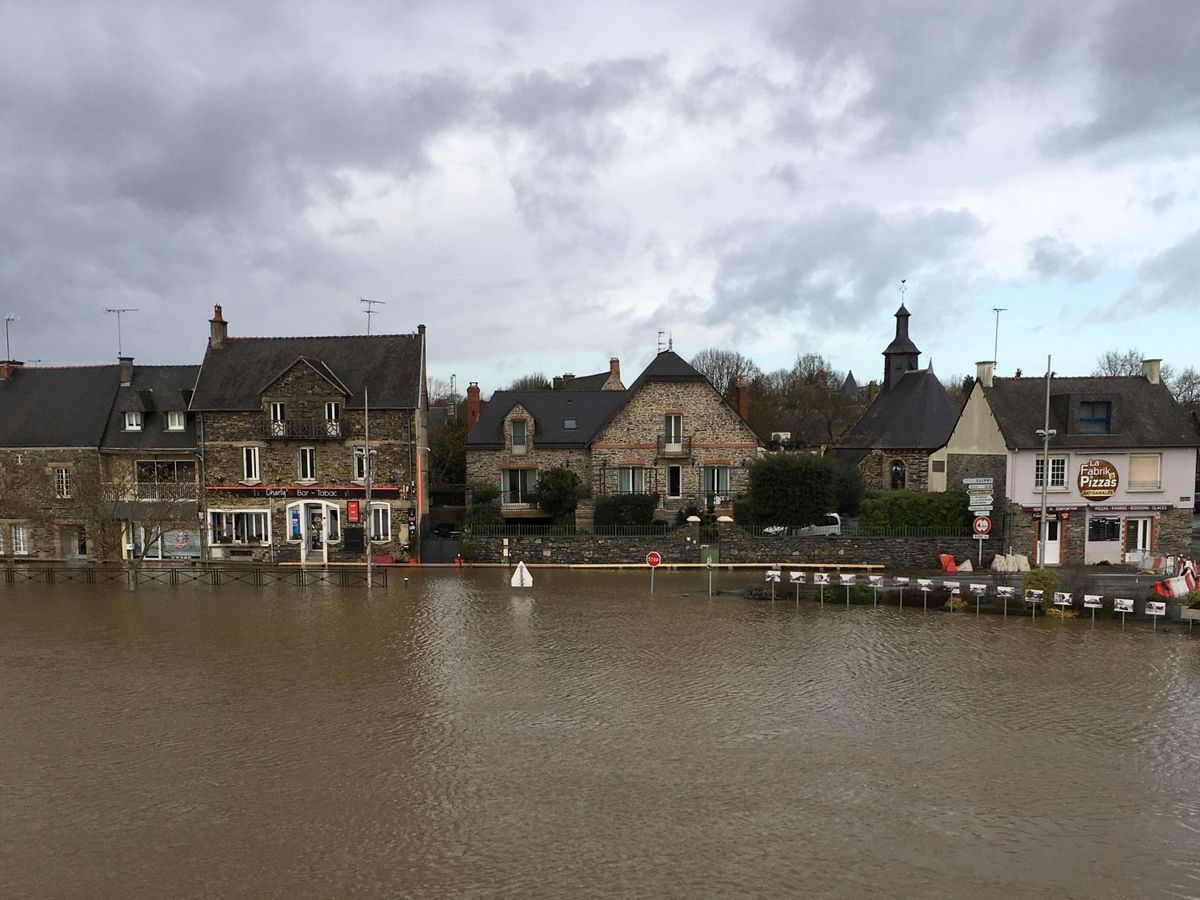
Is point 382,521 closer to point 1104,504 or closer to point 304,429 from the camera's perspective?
point 304,429

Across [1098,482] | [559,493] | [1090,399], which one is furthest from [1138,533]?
[559,493]

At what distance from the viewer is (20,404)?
112ft

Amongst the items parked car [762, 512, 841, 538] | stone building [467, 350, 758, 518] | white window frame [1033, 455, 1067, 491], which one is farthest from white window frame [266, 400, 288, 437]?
white window frame [1033, 455, 1067, 491]

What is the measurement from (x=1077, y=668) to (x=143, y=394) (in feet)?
110

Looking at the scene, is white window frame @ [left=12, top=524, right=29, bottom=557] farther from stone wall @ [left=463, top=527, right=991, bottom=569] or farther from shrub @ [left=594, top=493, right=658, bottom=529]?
shrub @ [left=594, top=493, right=658, bottom=529]

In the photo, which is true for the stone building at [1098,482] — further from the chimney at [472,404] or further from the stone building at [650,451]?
the chimney at [472,404]

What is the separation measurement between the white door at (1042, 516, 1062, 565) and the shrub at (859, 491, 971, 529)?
256cm

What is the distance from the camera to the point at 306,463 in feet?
106

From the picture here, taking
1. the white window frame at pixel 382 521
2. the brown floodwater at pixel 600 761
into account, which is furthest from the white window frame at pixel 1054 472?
the white window frame at pixel 382 521

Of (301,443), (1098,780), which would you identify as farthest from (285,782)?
(301,443)

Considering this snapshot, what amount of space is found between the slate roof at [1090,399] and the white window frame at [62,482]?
115ft

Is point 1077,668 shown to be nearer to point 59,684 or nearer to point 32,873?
point 32,873

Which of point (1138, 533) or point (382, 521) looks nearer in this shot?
point (1138, 533)

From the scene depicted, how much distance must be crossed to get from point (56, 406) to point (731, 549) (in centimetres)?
A: 2782
